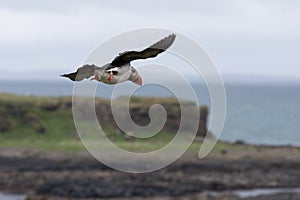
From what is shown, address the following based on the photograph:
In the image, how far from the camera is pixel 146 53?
7.44 meters

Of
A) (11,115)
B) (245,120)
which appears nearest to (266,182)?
(11,115)

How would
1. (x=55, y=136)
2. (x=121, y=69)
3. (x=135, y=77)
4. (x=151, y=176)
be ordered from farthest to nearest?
(x=55, y=136), (x=151, y=176), (x=135, y=77), (x=121, y=69)

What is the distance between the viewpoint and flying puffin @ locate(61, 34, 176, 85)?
7004 millimetres

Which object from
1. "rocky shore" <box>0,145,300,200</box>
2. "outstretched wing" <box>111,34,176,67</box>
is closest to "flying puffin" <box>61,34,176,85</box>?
"outstretched wing" <box>111,34,176,67</box>

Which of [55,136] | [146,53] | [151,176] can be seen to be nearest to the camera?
[146,53]

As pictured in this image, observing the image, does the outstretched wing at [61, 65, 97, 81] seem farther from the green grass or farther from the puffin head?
the green grass

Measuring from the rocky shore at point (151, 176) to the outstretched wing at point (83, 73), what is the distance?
150 feet

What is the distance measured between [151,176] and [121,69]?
54599 mm

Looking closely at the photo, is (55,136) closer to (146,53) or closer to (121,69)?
(146,53)

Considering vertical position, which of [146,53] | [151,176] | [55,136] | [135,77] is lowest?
[151,176]

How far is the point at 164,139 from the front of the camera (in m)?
74.6

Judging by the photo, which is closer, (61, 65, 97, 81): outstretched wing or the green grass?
(61, 65, 97, 81): outstretched wing

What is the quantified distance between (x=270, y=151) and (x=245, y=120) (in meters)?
101

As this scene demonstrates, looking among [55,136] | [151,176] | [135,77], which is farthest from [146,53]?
[55,136]
